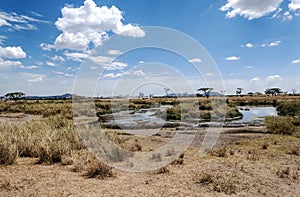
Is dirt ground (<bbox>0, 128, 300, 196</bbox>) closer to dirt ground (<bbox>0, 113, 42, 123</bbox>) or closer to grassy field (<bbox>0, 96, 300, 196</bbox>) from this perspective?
grassy field (<bbox>0, 96, 300, 196</bbox>)

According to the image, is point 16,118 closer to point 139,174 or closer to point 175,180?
point 139,174

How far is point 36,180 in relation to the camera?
6.76 metres

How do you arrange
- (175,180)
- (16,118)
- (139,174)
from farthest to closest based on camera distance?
Result: (16,118), (139,174), (175,180)

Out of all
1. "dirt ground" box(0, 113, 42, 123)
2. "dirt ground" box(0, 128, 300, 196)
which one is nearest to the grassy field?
"dirt ground" box(0, 128, 300, 196)

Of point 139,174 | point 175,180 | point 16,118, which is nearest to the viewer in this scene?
point 175,180

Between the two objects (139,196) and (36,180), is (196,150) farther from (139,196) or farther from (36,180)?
(36,180)

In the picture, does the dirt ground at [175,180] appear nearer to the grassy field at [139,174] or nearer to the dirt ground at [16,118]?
the grassy field at [139,174]

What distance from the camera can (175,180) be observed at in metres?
6.98

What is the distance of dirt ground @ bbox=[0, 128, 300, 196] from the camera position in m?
6.08

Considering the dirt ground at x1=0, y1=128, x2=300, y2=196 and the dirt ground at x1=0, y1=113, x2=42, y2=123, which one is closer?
the dirt ground at x1=0, y1=128, x2=300, y2=196

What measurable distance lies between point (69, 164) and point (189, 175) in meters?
3.64

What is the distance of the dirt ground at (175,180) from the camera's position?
608 centimetres

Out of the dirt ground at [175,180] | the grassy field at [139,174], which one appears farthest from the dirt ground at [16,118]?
the dirt ground at [175,180]

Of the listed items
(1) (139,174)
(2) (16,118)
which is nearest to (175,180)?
(1) (139,174)
